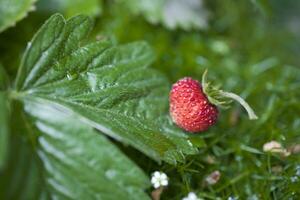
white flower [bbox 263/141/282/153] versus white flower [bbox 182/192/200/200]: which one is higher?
white flower [bbox 182/192/200/200]

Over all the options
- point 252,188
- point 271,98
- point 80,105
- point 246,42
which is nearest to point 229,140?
point 252,188

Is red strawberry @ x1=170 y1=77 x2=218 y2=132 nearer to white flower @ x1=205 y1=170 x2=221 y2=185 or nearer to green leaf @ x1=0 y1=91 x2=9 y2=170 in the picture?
white flower @ x1=205 y1=170 x2=221 y2=185

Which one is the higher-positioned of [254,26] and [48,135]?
[48,135]

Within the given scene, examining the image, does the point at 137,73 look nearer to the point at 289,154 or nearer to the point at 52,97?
the point at 52,97

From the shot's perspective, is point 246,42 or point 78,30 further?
point 246,42

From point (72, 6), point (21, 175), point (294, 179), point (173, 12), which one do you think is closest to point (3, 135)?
point (21, 175)

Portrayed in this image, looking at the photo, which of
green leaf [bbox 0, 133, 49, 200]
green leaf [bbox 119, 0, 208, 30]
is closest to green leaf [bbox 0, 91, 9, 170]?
green leaf [bbox 0, 133, 49, 200]

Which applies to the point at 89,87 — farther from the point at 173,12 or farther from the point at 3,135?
the point at 173,12
